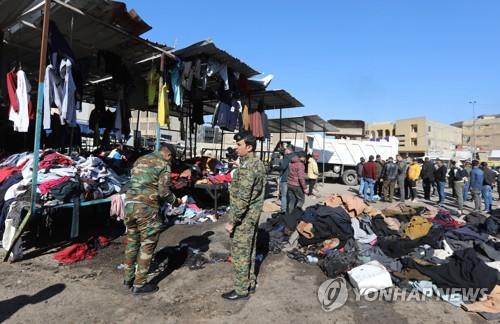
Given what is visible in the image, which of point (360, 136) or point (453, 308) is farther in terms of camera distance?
point (360, 136)

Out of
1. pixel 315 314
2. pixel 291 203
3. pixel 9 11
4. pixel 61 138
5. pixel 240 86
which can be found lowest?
pixel 315 314

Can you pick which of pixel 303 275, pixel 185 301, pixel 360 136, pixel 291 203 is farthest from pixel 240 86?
pixel 360 136

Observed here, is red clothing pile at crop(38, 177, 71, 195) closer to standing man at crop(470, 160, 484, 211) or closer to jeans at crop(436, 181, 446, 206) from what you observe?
standing man at crop(470, 160, 484, 211)

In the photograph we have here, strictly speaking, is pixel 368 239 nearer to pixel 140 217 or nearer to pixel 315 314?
pixel 315 314

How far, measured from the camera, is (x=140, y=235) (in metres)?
4.29

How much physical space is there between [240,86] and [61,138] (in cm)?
515

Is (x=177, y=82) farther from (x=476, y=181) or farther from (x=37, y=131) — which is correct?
(x=476, y=181)

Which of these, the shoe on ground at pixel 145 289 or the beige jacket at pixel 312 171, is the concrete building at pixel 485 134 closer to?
the beige jacket at pixel 312 171

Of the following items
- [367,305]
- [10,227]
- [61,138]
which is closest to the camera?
[367,305]

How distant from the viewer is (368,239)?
6434 millimetres

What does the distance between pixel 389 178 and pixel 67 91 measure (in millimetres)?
11621

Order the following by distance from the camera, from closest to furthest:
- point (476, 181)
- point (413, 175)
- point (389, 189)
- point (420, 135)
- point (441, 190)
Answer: point (476, 181)
point (441, 190)
point (389, 189)
point (413, 175)
point (420, 135)

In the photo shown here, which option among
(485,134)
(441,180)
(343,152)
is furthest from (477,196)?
(485,134)
